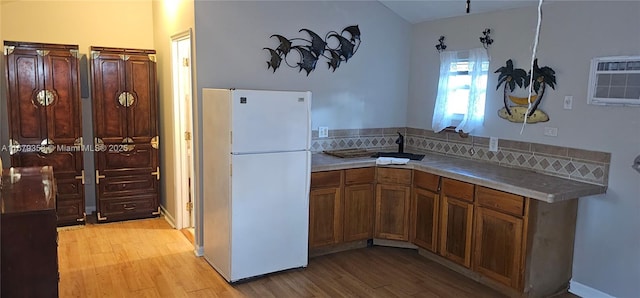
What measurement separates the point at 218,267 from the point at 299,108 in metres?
1.45

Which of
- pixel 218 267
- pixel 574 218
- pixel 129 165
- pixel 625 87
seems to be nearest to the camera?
pixel 625 87

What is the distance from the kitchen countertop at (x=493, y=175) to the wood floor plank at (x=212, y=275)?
818 millimetres

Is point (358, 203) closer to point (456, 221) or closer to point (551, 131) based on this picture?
point (456, 221)

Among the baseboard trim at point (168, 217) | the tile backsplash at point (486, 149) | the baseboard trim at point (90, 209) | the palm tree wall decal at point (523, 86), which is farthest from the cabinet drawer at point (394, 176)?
the baseboard trim at point (90, 209)

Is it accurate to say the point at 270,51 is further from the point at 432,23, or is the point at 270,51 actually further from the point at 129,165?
the point at 129,165

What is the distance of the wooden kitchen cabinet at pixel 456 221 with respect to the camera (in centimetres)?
359

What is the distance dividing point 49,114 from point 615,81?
4.91 metres

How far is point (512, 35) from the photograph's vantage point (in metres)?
3.84

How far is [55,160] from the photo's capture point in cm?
459

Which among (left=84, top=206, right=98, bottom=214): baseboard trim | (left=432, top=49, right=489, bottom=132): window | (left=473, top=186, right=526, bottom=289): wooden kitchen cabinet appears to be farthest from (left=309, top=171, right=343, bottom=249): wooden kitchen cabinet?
(left=84, top=206, right=98, bottom=214): baseboard trim

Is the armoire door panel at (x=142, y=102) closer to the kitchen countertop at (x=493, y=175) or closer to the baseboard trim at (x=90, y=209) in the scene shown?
the baseboard trim at (x=90, y=209)

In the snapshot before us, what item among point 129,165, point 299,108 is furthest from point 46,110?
point 299,108

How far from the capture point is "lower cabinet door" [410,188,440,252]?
3918 mm

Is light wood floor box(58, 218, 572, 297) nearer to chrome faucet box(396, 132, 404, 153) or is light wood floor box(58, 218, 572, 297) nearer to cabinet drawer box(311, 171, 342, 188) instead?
cabinet drawer box(311, 171, 342, 188)
